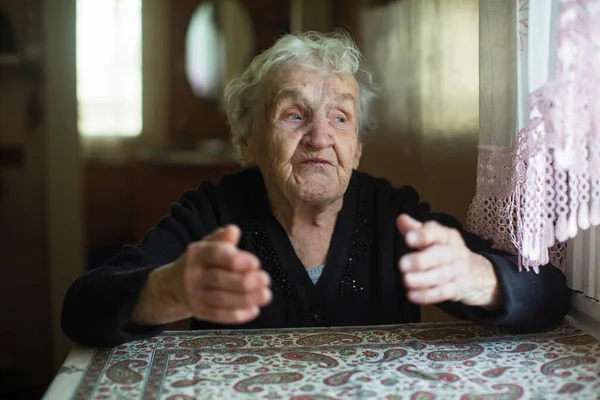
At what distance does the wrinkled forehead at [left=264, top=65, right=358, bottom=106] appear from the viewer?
1.33 metres

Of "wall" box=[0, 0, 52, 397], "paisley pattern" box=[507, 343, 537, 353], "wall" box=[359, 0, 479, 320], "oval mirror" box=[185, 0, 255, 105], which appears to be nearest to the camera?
"paisley pattern" box=[507, 343, 537, 353]

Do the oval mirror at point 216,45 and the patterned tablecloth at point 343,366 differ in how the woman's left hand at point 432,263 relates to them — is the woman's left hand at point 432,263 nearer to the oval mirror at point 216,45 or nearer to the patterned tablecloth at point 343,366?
the patterned tablecloth at point 343,366

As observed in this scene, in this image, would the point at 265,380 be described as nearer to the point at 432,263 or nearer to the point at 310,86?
the point at 432,263

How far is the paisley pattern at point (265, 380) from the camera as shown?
85 centimetres

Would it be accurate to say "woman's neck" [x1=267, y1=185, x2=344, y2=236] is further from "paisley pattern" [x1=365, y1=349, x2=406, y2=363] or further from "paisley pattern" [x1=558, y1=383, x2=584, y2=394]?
"paisley pattern" [x1=558, y1=383, x2=584, y2=394]

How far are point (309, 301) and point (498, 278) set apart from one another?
0.39 metres

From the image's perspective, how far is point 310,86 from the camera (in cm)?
132

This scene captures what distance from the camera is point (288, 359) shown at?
976mm

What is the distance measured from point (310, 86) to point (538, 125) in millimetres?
500

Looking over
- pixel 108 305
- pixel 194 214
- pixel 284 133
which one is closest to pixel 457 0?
pixel 284 133

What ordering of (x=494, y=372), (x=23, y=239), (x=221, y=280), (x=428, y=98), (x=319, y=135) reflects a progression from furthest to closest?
1. (x=23, y=239)
2. (x=428, y=98)
3. (x=319, y=135)
4. (x=494, y=372)
5. (x=221, y=280)

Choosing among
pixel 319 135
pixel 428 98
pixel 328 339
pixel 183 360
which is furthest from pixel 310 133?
pixel 428 98

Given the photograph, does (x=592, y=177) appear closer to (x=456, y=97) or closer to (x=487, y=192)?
(x=487, y=192)

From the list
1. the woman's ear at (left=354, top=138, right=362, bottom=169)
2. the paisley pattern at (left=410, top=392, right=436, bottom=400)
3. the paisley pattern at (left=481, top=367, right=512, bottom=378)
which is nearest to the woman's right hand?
the paisley pattern at (left=410, top=392, right=436, bottom=400)
